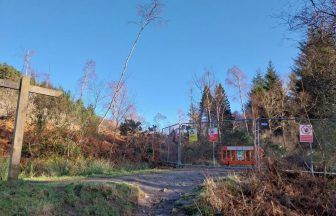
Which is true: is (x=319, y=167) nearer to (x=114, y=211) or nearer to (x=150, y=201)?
(x=150, y=201)

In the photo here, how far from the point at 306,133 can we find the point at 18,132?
874 centimetres

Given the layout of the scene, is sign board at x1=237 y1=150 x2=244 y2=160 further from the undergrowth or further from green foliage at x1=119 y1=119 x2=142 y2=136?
green foliage at x1=119 y1=119 x2=142 y2=136

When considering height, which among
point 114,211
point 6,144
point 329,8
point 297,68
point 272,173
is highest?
point 297,68

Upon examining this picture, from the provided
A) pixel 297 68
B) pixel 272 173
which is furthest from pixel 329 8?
pixel 297 68

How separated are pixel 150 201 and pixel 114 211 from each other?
126 centimetres

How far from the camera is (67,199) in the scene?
655 centimetres

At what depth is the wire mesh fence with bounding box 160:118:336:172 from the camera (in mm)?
10680

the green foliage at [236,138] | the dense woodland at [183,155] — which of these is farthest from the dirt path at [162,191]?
the green foliage at [236,138]

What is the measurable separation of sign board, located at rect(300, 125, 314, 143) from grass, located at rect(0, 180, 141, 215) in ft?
21.4

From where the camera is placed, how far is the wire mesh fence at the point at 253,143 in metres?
10.7

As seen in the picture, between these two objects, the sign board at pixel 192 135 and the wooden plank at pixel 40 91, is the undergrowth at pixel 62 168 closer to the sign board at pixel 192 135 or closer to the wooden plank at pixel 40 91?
the wooden plank at pixel 40 91

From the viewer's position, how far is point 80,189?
7008mm

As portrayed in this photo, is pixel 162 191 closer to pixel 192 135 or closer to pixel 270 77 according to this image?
pixel 192 135

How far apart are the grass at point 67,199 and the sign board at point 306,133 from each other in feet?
21.4
